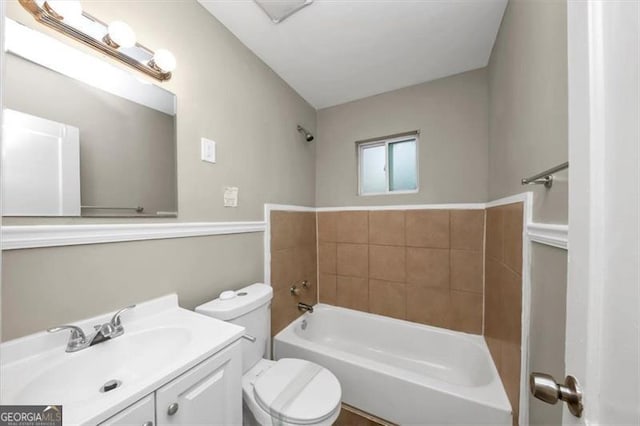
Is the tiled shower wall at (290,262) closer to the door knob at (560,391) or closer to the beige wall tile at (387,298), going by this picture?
the beige wall tile at (387,298)

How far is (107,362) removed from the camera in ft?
2.52

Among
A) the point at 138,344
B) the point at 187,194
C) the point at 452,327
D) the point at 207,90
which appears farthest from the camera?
the point at 452,327

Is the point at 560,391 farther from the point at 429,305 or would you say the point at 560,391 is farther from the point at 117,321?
the point at 429,305

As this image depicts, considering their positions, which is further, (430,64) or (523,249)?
(430,64)

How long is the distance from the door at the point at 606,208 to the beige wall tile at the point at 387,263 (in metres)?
1.64

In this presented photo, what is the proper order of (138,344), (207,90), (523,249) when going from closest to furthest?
(138,344)
(523,249)
(207,90)

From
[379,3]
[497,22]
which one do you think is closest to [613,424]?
[379,3]

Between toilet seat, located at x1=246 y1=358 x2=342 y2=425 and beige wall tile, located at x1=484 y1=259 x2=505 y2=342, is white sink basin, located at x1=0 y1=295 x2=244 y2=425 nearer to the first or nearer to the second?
toilet seat, located at x1=246 y1=358 x2=342 y2=425

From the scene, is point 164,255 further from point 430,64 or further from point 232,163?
point 430,64

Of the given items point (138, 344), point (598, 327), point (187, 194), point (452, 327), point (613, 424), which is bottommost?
point (452, 327)

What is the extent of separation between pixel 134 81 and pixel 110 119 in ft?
0.67

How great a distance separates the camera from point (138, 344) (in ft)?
2.80

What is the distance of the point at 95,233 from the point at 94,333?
352 millimetres

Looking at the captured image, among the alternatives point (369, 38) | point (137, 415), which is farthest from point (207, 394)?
point (369, 38)
